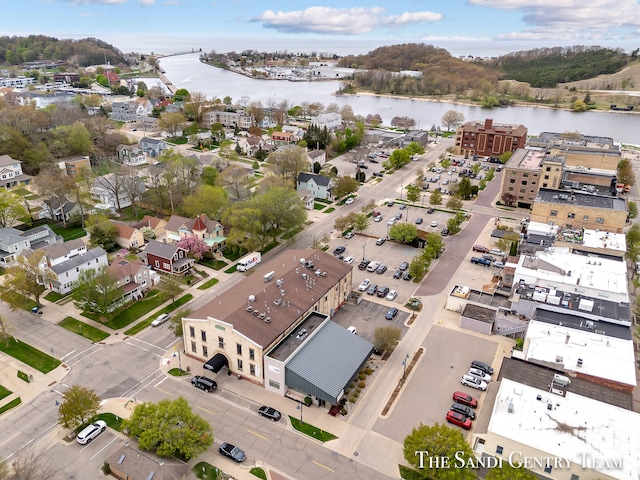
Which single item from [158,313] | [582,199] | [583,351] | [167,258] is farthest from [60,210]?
[582,199]

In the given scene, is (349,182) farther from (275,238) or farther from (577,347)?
(577,347)

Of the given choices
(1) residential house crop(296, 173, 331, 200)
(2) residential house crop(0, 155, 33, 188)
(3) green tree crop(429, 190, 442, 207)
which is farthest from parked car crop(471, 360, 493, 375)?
(2) residential house crop(0, 155, 33, 188)

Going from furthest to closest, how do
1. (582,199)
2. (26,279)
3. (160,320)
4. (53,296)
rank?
(582,199), (53,296), (26,279), (160,320)

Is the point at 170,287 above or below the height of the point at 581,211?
below

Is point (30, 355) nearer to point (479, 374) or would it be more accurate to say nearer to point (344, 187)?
point (479, 374)

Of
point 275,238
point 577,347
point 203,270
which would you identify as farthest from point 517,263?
point 203,270

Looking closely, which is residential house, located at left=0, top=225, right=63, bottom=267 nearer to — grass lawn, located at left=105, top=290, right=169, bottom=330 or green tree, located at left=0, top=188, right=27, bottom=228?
green tree, located at left=0, top=188, right=27, bottom=228
